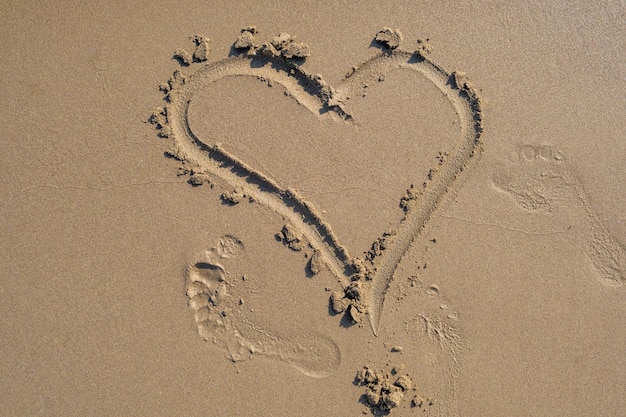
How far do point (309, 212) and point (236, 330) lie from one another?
1.09 m

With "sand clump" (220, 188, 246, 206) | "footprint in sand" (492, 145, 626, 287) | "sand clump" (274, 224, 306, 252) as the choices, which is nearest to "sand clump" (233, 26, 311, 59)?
"sand clump" (220, 188, 246, 206)

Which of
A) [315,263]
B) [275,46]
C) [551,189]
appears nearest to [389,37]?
[275,46]

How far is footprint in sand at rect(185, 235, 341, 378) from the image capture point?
296 centimetres

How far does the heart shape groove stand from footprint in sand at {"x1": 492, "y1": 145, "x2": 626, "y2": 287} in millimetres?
360

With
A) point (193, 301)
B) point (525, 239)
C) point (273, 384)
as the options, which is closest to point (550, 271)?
point (525, 239)

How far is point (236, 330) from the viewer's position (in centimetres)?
297


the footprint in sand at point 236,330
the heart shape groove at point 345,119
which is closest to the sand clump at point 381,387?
the footprint in sand at point 236,330

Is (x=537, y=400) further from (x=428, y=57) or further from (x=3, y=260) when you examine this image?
(x=3, y=260)

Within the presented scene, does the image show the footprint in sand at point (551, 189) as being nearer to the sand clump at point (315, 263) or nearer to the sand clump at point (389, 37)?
the sand clump at point (389, 37)

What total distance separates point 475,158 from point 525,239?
0.77 meters

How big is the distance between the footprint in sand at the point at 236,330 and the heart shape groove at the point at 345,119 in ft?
1.47

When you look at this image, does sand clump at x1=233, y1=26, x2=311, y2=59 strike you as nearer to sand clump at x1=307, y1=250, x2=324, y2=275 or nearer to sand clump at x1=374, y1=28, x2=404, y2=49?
sand clump at x1=374, y1=28, x2=404, y2=49

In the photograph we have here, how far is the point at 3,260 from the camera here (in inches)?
119

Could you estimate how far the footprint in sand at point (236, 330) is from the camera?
296 centimetres
